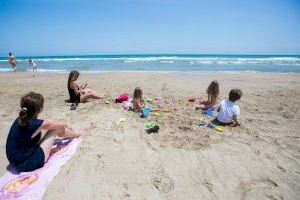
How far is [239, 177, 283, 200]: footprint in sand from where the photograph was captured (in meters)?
3.20

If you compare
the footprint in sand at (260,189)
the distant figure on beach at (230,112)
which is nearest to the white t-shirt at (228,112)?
the distant figure on beach at (230,112)

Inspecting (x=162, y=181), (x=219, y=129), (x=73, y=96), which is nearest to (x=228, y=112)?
(x=219, y=129)

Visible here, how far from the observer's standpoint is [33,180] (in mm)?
3455

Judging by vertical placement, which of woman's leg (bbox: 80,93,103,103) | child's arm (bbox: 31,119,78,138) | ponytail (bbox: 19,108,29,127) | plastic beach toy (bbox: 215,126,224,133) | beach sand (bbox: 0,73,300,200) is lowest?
beach sand (bbox: 0,73,300,200)

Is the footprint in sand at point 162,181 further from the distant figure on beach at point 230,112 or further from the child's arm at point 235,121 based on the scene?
the child's arm at point 235,121

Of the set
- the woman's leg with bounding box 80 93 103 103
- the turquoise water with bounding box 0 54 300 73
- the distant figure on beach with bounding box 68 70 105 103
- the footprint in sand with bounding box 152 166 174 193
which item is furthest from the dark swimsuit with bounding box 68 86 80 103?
the turquoise water with bounding box 0 54 300 73

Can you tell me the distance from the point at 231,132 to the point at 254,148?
2.75 ft

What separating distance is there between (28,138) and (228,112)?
4.30m

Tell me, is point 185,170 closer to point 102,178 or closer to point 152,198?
point 152,198

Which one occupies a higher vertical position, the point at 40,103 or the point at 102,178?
the point at 40,103

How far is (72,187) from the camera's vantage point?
Answer: 3.31 m

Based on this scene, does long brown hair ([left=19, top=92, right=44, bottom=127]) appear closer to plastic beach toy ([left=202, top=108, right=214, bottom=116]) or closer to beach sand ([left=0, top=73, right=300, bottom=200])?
beach sand ([left=0, top=73, right=300, bottom=200])

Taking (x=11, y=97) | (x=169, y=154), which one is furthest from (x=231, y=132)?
(x=11, y=97)

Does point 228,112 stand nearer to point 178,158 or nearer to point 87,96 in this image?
point 178,158
